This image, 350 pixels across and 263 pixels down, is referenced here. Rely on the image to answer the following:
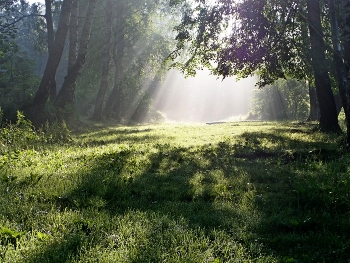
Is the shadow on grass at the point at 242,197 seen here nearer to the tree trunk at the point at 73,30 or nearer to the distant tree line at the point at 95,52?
the distant tree line at the point at 95,52

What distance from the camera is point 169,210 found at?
17.6ft

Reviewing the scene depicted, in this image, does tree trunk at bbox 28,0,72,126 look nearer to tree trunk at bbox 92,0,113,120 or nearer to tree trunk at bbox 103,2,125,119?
tree trunk at bbox 92,0,113,120

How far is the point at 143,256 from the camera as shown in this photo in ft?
12.1

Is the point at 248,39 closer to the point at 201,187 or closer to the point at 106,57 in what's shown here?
the point at 201,187

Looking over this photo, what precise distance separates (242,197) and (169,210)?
57.5 inches

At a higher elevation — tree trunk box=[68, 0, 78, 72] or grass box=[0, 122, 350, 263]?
tree trunk box=[68, 0, 78, 72]

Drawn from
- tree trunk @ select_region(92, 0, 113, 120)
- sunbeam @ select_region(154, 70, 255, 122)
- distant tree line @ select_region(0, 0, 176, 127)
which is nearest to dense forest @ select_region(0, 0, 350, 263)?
distant tree line @ select_region(0, 0, 176, 127)

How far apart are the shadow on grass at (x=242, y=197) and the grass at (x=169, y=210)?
0.06ft

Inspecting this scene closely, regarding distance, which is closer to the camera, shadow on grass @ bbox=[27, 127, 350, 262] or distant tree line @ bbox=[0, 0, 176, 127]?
shadow on grass @ bbox=[27, 127, 350, 262]

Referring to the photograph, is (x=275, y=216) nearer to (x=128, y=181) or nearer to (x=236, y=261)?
(x=236, y=261)

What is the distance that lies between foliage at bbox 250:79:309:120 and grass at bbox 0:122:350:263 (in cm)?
3786

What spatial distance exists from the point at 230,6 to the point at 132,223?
1432 cm

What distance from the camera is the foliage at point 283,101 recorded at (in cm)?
4766

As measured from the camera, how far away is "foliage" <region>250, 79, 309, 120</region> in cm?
4766
